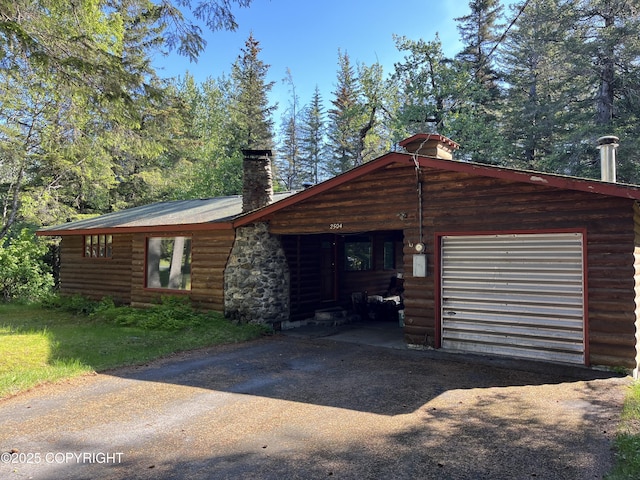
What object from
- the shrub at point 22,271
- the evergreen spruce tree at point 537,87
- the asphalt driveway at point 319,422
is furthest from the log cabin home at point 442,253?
the evergreen spruce tree at point 537,87

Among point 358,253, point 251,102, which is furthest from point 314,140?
point 358,253

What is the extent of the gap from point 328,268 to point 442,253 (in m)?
5.13

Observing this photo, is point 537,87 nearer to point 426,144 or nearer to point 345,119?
point 345,119

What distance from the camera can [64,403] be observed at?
5488mm

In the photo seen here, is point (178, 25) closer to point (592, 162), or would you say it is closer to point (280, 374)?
point (280, 374)

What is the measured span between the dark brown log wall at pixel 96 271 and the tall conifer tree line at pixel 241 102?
3.11 metres

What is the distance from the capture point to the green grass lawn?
22.1ft

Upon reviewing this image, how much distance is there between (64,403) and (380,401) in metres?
4.02

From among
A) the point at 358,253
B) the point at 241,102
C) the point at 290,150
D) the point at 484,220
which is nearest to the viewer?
the point at 484,220

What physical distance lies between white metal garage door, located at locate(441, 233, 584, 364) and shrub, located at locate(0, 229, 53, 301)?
15172mm

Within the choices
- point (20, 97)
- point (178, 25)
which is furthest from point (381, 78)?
point (178, 25)

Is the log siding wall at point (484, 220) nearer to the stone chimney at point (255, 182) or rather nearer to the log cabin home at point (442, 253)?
the log cabin home at point (442, 253)

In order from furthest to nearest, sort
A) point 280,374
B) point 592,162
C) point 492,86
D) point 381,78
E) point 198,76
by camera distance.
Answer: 1. point 198,76
2. point 381,78
3. point 492,86
4. point 592,162
5. point 280,374

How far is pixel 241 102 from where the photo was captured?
31.4 m
